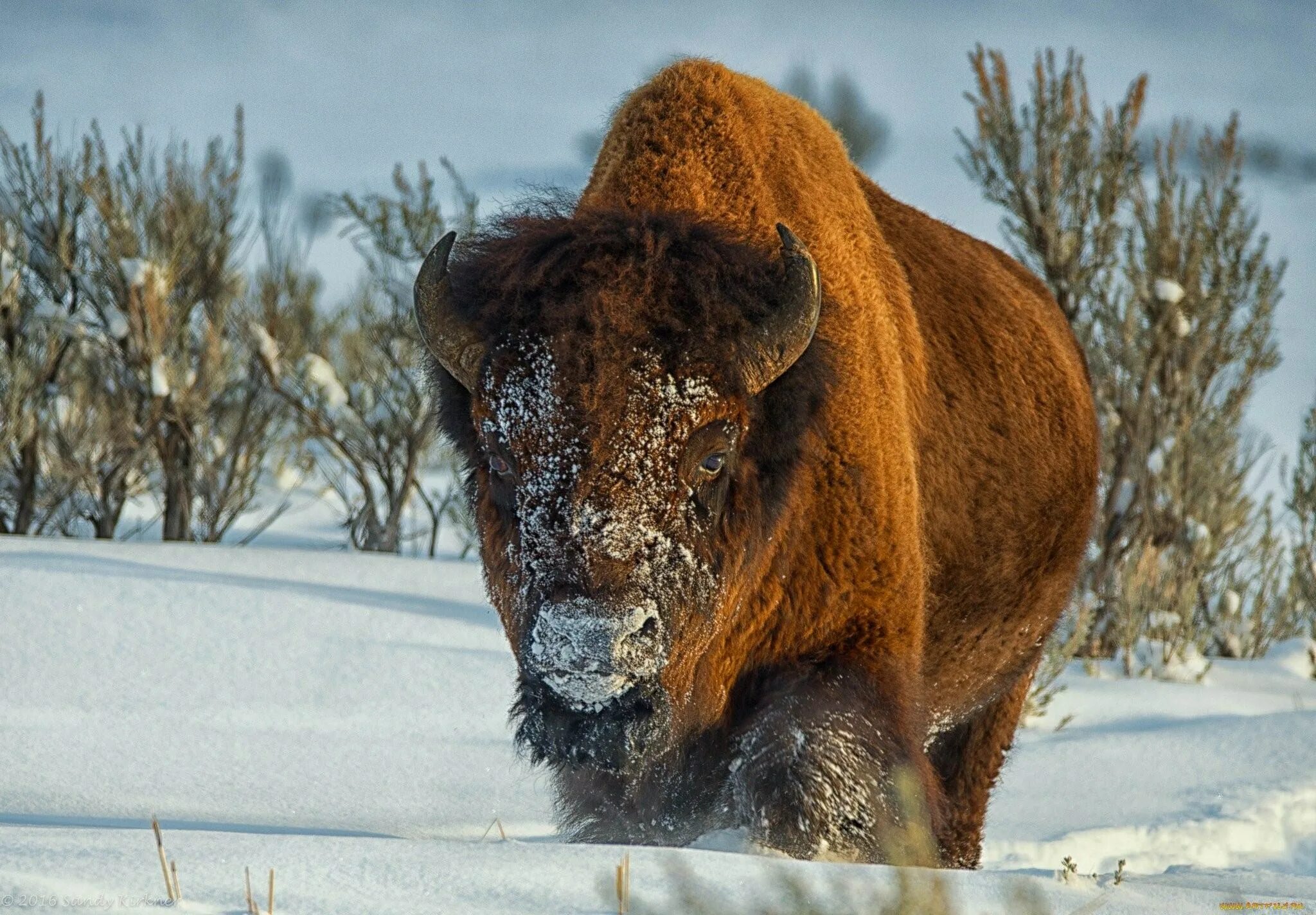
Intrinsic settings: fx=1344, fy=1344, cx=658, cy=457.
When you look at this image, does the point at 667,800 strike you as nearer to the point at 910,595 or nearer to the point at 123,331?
the point at 910,595

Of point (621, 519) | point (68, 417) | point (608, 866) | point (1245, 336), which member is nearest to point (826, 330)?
point (621, 519)

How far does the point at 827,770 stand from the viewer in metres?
3.11

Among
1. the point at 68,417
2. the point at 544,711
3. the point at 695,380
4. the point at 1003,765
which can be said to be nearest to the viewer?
the point at 544,711

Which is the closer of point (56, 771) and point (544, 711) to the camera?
point (544, 711)

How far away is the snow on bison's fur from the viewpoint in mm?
2730

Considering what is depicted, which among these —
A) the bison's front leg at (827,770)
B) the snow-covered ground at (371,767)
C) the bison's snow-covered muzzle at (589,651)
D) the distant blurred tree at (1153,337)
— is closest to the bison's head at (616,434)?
the bison's snow-covered muzzle at (589,651)

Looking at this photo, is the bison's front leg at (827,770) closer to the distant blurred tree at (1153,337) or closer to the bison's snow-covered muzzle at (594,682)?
the bison's snow-covered muzzle at (594,682)

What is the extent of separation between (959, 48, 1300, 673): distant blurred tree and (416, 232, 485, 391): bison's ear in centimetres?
652

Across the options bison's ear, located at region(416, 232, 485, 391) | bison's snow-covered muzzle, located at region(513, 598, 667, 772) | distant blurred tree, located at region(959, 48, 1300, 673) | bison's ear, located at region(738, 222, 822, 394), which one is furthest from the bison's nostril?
distant blurred tree, located at region(959, 48, 1300, 673)

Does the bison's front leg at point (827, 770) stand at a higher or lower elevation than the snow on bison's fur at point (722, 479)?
lower

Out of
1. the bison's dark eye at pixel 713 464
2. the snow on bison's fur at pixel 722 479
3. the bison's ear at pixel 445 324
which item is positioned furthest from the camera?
the bison's ear at pixel 445 324

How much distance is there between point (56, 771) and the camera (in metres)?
4.19

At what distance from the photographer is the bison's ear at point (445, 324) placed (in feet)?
9.91

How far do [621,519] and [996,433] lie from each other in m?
1.90
